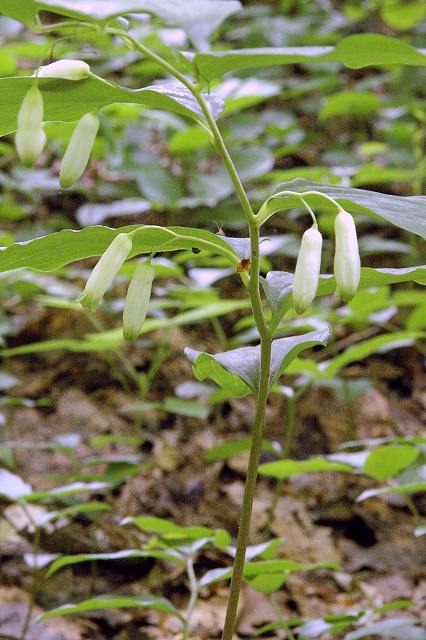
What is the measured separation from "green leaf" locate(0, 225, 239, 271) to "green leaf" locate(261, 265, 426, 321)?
0.21ft

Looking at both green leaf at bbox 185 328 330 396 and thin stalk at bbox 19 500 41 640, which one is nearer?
green leaf at bbox 185 328 330 396

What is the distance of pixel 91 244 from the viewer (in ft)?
2.93

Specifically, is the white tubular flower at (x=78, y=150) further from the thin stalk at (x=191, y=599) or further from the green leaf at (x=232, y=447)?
the green leaf at (x=232, y=447)

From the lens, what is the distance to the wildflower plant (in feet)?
2.25

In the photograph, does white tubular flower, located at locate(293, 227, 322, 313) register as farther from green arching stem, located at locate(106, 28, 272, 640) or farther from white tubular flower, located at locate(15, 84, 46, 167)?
white tubular flower, located at locate(15, 84, 46, 167)

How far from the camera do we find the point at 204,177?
317cm

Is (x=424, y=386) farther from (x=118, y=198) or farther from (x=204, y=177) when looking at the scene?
(x=118, y=198)

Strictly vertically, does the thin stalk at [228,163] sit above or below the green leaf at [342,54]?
below

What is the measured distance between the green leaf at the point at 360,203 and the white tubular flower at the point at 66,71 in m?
0.24

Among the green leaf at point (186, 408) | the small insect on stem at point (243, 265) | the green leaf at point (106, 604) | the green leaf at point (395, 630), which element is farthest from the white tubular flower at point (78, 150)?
the green leaf at point (186, 408)

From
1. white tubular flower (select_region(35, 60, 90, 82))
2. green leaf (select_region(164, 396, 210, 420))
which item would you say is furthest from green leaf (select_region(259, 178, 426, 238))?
green leaf (select_region(164, 396, 210, 420))

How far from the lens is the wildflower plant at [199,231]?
2.25ft

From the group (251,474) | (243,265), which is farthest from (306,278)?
(251,474)

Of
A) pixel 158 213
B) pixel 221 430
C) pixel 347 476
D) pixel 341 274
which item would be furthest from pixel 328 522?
pixel 158 213
